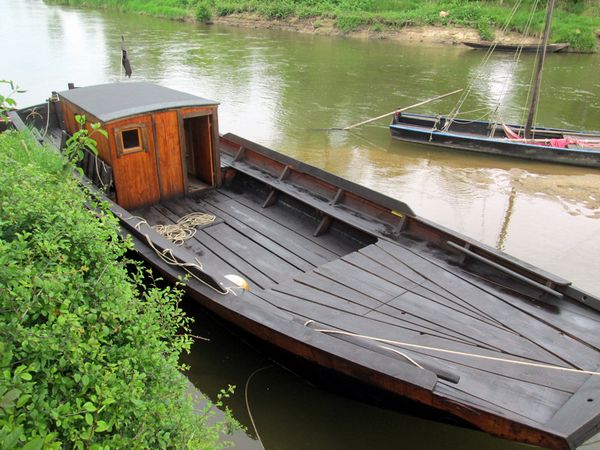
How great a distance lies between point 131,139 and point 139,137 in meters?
A: 0.11

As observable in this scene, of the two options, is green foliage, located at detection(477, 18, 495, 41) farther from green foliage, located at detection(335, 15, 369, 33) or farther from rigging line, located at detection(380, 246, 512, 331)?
rigging line, located at detection(380, 246, 512, 331)

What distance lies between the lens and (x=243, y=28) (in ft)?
118

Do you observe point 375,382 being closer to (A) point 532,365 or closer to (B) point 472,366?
(B) point 472,366

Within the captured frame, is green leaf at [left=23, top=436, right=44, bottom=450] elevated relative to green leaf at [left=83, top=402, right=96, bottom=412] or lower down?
elevated

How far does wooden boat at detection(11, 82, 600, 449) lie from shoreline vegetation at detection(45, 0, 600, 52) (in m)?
25.2

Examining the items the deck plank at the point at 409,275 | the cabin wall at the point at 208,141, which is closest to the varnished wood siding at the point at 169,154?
the cabin wall at the point at 208,141

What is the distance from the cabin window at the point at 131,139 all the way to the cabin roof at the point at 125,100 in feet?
0.68

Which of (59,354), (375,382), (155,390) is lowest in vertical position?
(375,382)

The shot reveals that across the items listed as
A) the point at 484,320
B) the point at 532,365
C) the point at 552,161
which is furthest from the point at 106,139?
the point at 552,161

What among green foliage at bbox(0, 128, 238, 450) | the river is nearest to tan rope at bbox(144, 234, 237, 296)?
the river

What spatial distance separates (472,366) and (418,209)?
20.9 feet

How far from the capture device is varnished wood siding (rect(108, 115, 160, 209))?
239 inches

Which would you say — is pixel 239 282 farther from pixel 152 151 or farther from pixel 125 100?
pixel 125 100

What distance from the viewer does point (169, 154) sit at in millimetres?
6613
